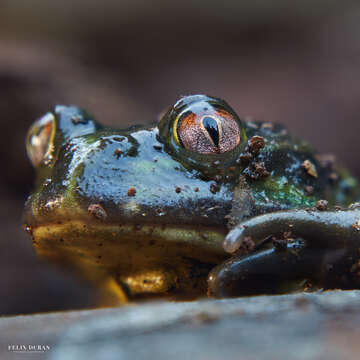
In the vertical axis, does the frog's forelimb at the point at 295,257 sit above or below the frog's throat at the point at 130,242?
below

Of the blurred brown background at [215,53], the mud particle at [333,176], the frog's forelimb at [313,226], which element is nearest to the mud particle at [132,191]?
the frog's forelimb at [313,226]

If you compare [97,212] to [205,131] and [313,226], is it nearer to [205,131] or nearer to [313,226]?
[205,131]

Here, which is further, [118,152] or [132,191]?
[118,152]

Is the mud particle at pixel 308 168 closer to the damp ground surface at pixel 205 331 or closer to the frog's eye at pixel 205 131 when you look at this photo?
the frog's eye at pixel 205 131

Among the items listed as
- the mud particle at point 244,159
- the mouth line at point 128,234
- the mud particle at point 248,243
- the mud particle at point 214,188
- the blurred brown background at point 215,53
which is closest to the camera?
the mud particle at point 248,243

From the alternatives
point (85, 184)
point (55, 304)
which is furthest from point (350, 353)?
point (55, 304)

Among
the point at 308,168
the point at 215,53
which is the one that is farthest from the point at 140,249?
the point at 215,53

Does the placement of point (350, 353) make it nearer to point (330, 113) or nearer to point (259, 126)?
point (259, 126)
